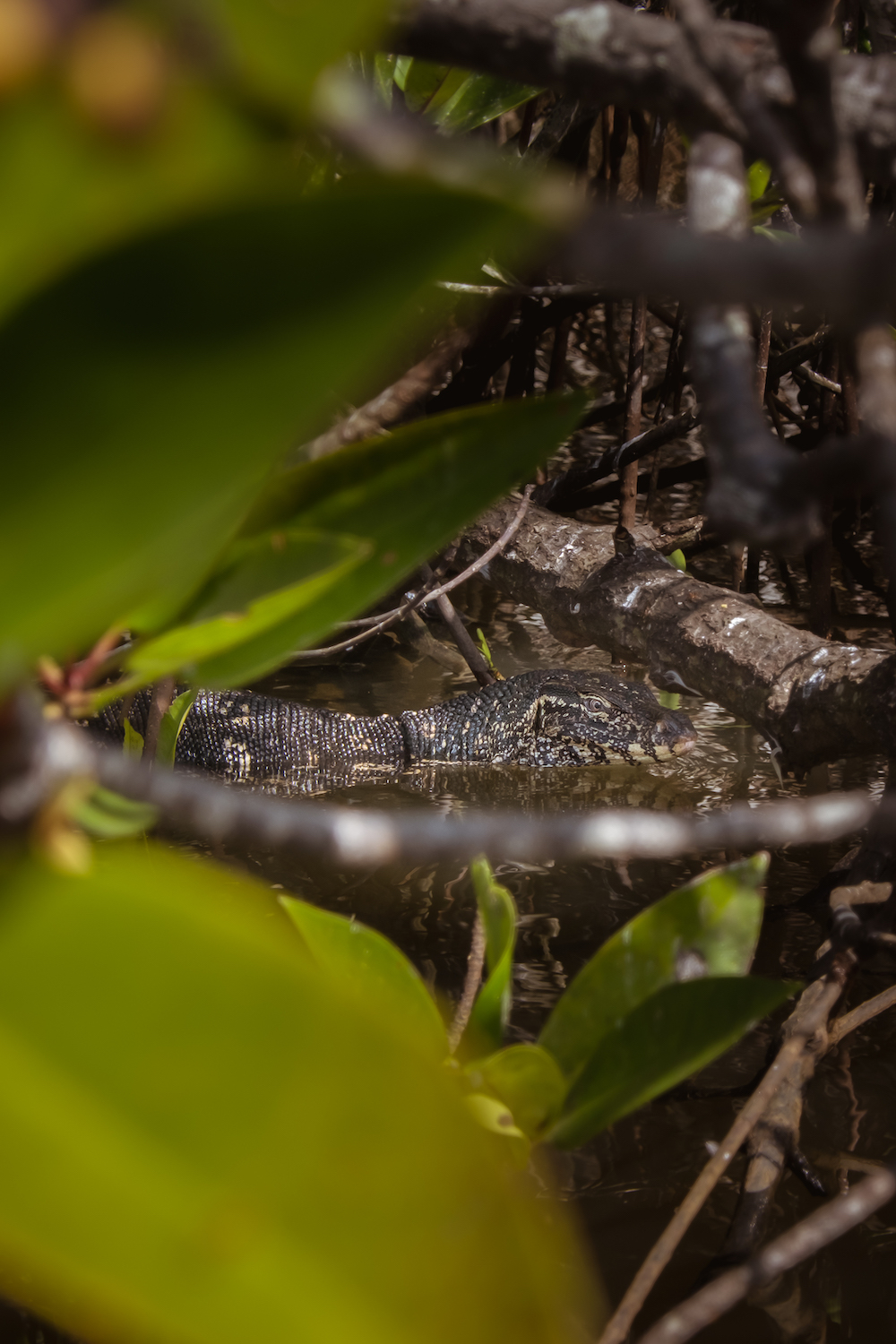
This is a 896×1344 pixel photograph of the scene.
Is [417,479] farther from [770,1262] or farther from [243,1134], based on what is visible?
[770,1262]

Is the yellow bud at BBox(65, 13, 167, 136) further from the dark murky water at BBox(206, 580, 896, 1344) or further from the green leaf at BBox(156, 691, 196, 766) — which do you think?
the dark murky water at BBox(206, 580, 896, 1344)

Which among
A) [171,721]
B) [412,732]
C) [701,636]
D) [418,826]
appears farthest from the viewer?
[412,732]

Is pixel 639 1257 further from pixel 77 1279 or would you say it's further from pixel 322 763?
pixel 322 763

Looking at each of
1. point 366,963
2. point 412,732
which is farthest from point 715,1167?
point 412,732

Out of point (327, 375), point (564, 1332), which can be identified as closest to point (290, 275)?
point (327, 375)

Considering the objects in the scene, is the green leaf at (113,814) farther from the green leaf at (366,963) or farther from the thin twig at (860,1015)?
the thin twig at (860,1015)

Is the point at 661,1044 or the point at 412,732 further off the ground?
the point at 661,1044

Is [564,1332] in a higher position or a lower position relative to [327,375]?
lower
